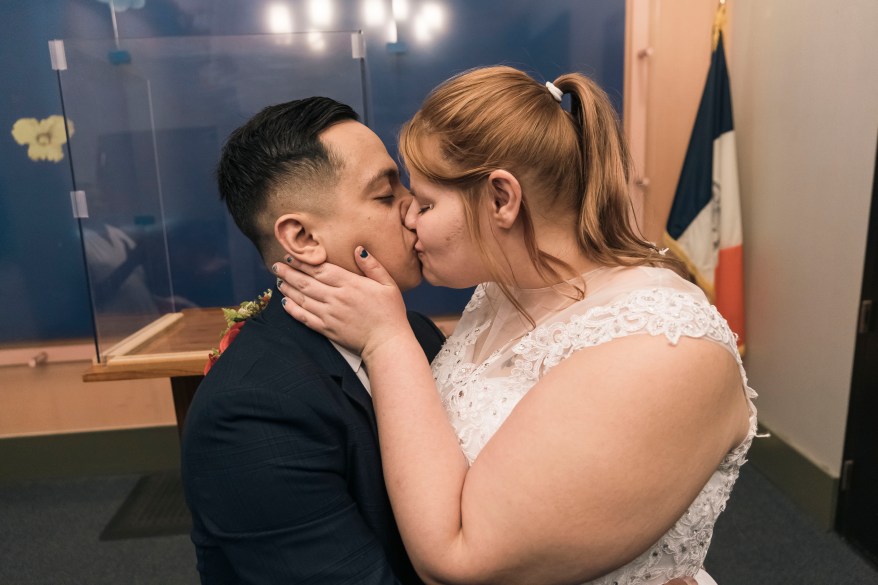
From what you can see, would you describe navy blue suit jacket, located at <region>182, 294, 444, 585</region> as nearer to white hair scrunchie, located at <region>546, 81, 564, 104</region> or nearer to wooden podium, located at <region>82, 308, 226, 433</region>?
white hair scrunchie, located at <region>546, 81, 564, 104</region>

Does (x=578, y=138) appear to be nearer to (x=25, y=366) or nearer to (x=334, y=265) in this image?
(x=334, y=265)

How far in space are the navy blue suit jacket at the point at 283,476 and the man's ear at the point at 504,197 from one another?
15.2 inches

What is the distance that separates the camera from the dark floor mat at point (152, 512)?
2734 mm

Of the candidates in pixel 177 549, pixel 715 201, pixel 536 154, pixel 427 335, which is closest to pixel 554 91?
pixel 536 154

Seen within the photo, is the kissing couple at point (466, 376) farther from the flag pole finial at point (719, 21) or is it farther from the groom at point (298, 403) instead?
the flag pole finial at point (719, 21)

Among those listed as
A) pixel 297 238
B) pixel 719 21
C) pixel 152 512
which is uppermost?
pixel 719 21

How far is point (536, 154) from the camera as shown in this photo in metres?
1.03

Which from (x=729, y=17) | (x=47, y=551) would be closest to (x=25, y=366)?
(x=47, y=551)

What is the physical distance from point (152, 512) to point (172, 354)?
986 mm

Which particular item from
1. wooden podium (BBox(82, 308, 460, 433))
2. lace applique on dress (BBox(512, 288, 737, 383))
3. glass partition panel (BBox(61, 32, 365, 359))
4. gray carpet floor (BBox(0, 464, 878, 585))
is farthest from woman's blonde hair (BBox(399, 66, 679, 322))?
glass partition panel (BBox(61, 32, 365, 359))

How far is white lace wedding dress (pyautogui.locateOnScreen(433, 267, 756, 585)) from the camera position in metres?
0.89

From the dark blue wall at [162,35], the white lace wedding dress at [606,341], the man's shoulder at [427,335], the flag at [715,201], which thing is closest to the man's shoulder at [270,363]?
the white lace wedding dress at [606,341]

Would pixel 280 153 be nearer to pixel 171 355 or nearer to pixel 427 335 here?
pixel 427 335

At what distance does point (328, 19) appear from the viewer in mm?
2998
